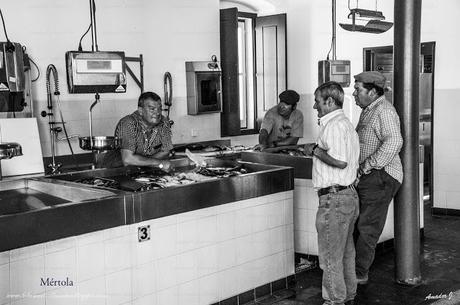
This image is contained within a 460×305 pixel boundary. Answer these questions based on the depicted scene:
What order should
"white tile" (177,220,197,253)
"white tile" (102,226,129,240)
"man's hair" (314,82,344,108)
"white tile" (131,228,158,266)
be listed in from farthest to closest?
"man's hair" (314,82,344,108), "white tile" (177,220,197,253), "white tile" (131,228,158,266), "white tile" (102,226,129,240)

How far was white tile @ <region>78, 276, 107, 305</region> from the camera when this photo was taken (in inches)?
140

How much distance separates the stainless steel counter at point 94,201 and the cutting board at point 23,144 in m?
1.35

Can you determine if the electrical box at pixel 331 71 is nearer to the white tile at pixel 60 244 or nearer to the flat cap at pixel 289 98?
the flat cap at pixel 289 98

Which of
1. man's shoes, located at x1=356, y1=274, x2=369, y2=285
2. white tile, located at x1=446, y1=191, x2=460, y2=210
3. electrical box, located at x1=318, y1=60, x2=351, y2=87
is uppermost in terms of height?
electrical box, located at x1=318, y1=60, x2=351, y2=87

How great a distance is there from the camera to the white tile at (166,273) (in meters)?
3.99

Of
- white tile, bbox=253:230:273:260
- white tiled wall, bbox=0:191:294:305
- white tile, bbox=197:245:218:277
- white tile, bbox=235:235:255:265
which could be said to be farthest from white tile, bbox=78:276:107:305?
white tile, bbox=253:230:273:260

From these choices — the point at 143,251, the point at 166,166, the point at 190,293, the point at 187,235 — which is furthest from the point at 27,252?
the point at 166,166

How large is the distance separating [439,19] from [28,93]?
5537 mm

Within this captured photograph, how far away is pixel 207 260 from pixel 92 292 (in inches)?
39.4

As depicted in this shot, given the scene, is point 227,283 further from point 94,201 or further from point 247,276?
point 94,201

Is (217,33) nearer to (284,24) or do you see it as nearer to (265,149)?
(284,24)

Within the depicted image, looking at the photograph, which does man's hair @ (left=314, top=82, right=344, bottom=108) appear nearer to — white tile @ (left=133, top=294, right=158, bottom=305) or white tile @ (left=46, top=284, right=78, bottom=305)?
white tile @ (left=133, top=294, right=158, bottom=305)

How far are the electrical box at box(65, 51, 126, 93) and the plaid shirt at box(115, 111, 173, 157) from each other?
1.58 ft

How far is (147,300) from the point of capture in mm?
3934
